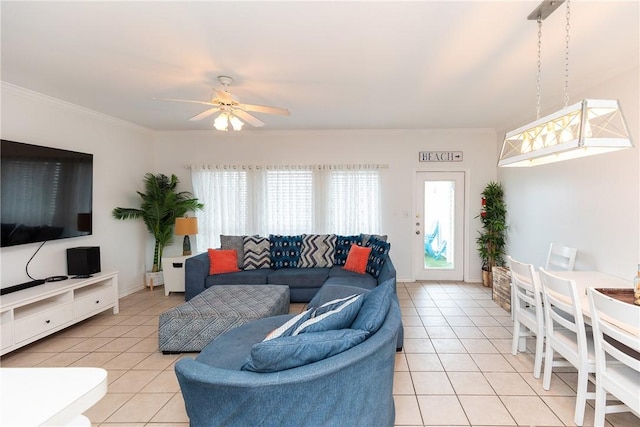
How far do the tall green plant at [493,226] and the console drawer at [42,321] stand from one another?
553 cm

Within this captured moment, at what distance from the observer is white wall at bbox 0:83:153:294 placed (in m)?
3.01

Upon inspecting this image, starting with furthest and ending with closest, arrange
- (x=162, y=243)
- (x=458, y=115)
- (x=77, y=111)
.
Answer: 1. (x=162, y=243)
2. (x=458, y=115)
3. (x=77, y=111)

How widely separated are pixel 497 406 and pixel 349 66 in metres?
2.83

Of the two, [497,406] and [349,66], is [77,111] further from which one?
[497,406]

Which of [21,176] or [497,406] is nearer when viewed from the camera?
[497,406]

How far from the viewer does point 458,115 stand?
405 centimetres

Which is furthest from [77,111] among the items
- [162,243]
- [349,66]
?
[349,66]

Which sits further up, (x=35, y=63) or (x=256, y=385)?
(x=35, y=63)

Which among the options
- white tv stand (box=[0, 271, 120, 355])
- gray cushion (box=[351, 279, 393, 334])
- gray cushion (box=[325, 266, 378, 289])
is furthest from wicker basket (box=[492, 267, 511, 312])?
white tv stand (box=[0, 271, 120, 355])

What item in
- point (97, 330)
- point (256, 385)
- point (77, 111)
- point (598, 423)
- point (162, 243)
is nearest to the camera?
point (256, 385)

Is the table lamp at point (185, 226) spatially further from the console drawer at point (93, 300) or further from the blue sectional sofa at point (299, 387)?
the blue sectional sofa at point (299, 387)

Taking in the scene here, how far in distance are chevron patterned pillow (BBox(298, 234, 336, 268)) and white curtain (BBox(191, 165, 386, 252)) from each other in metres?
0.48

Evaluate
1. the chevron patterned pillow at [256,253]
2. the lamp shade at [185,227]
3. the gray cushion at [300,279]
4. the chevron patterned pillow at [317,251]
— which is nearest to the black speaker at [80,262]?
the lamp shade at [185,227]

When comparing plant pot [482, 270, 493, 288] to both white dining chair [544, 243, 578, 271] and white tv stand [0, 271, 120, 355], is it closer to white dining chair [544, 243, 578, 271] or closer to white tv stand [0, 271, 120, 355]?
white dining chair [544, 243, 578, 271]
